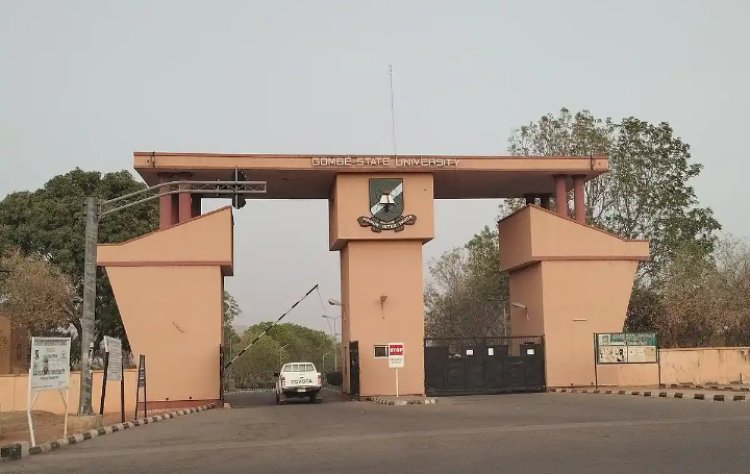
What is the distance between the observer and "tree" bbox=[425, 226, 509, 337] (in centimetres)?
6034

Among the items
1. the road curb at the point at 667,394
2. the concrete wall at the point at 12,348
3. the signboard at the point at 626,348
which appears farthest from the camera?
the concrete wall at the point at 12,348

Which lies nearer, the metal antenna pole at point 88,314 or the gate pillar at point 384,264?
the metal antenna pole at point 88,314

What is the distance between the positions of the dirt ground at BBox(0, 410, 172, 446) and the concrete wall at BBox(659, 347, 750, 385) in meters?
23.1

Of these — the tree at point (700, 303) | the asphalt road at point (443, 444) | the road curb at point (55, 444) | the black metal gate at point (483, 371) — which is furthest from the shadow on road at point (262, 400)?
the tree at point (700, 303)

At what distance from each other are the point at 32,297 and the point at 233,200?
24.1 meters

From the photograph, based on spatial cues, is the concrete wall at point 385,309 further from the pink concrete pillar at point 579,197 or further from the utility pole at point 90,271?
the utility pole at point 90,271

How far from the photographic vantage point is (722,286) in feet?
157

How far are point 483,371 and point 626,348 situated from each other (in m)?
6.26

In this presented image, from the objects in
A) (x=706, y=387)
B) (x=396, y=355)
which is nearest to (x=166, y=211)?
(x=396, y=355)

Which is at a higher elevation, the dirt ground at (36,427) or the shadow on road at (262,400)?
the dirt ground at (36,427)

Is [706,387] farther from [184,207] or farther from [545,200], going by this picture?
[184,207]

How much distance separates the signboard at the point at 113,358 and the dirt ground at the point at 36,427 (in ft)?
5.04

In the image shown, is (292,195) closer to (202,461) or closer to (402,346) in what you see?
(402,346)

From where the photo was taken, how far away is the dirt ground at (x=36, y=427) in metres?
19.7
